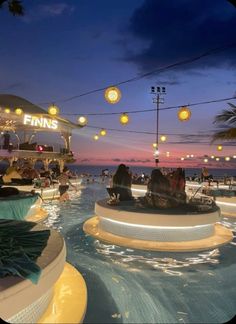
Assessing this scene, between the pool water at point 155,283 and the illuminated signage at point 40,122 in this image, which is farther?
the illuminated signage at point 40,122

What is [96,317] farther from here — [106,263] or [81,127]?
[81,127]

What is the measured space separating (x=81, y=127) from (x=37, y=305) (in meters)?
25.5

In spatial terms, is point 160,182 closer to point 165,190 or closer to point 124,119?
point 165,190

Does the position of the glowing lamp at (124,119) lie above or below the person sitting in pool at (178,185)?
above

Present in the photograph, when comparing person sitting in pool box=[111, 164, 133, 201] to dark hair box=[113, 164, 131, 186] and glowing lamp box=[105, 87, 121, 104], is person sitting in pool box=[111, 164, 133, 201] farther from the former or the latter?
glowing lamp box=[105, 87, 121, 104]

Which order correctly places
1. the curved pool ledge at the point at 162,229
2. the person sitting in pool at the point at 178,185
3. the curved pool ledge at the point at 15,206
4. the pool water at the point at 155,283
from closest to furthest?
the pool water at the point at 155,283 < the curved pool ledge at the point at 162,229 < the curved pool ledge at the point at 15,206 < the person sitting in pool at the point at 178,185

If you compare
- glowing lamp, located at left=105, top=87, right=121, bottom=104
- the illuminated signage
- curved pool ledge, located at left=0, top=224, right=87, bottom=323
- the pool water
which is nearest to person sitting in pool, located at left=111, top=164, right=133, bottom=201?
glowing lamp, located at left=105, top=87, right=121, bottom=104

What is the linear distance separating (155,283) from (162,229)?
9.01 ft

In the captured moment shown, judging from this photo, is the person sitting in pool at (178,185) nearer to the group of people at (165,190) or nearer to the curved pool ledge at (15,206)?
the group of people at (165,190)

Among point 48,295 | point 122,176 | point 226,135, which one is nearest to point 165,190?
point 122,176

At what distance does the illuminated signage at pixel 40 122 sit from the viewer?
23562mm

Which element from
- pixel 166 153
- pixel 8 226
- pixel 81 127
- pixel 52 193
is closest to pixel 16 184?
pixel 52 193

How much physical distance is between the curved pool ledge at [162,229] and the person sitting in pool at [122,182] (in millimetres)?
1541

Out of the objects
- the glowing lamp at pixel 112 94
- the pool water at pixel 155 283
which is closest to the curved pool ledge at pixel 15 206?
the pool water at pixel 155 283
